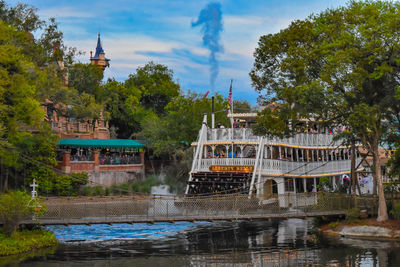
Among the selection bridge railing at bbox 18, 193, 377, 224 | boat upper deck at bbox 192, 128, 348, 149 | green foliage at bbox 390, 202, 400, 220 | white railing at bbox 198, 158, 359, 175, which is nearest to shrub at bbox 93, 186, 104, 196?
white railing at bbox 198, 158, 359, 175

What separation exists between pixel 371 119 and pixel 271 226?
12158mm

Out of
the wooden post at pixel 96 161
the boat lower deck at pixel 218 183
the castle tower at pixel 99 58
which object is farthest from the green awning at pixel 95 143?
the castle tower at pixel 99 58

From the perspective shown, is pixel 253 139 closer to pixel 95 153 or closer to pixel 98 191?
pixel 98 191

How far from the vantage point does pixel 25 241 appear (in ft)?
90.1

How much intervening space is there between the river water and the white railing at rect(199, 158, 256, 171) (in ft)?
16.3

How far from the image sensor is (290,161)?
3925 centimetres

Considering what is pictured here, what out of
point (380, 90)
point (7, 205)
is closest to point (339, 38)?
point (380, 90)

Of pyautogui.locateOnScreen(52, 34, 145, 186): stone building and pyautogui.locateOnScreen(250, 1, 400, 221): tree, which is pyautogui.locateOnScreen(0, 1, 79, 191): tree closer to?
pyautogui.locateOnScreen(52, 34, 145, 186): stone building

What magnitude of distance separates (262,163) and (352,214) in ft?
29.3

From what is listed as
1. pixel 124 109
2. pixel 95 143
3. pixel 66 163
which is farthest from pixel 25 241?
pixel 124 109

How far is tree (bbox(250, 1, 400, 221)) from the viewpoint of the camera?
2811cm

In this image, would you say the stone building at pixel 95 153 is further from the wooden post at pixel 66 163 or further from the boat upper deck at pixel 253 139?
the boat upper deck at pixel 253 139

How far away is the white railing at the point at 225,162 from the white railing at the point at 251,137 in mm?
1491

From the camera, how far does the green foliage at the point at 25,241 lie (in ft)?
86.5
